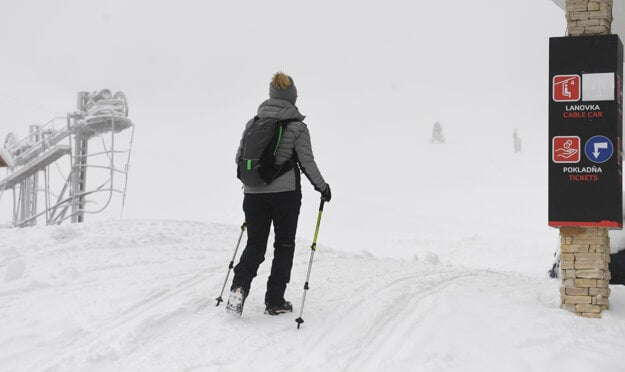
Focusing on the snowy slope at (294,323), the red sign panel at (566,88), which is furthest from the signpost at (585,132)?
the snowy slope at (294,323)

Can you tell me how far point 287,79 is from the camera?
209 inches

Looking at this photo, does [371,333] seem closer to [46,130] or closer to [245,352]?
[245,352]

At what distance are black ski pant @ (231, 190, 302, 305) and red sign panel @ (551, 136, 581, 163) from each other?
2708mm

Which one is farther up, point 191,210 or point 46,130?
point 46,130

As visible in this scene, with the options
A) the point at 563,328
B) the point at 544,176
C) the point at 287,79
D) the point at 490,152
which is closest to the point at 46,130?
the point at 287,79

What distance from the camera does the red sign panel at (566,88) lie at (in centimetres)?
582

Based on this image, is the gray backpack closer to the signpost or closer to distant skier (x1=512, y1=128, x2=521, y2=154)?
the signpost

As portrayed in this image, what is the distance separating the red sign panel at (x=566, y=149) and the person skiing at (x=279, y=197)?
2467 mm

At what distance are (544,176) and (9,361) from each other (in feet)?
135

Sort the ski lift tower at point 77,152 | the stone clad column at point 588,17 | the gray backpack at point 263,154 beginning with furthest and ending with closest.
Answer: the ski lift tower at point 77,152
the stone clad column at point 588,17
the gray backpack at point 263,154

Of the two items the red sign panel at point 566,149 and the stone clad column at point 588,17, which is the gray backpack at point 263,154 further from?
the stone clad column at point 588,17

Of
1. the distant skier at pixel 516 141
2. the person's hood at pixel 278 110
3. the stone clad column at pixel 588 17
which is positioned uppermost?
the distant skier at pixel 516 141

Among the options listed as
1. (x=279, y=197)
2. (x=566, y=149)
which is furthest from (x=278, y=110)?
(x=566, y=149)

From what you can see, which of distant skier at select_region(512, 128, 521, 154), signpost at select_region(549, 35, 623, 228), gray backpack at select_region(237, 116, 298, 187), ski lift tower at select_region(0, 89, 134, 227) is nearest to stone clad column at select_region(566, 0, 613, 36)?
signpost at select_region(549, 35, 623, 228)
